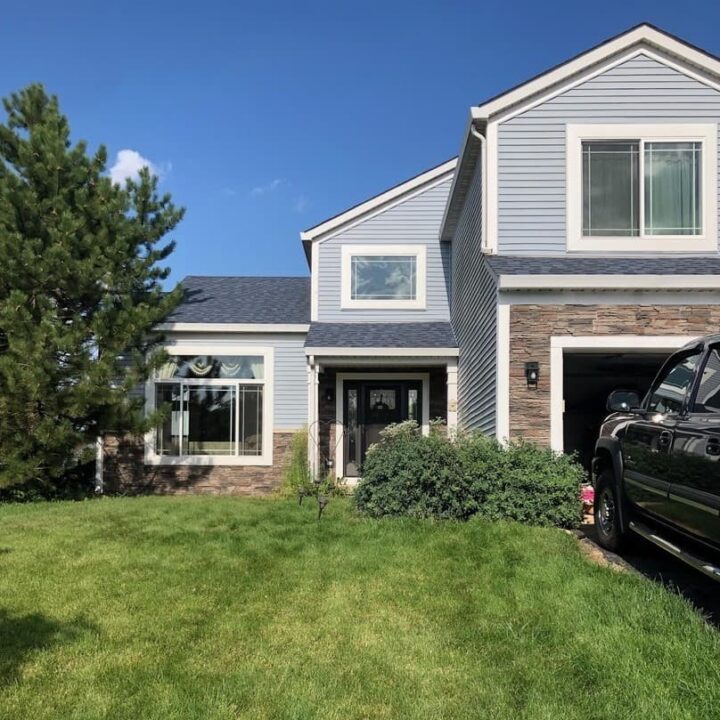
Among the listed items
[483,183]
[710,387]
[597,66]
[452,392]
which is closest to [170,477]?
[452,392]

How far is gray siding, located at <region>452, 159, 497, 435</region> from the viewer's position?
9180 mm

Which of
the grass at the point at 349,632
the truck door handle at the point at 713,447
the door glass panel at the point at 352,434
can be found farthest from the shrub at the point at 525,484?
the door glass panel at the point at 352,434

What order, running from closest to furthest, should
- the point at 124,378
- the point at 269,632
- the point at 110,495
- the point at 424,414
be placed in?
the point at 269,632
the point at 124,378
the point at 110,495
the point at 424,414

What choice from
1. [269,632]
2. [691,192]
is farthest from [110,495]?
[691,192]

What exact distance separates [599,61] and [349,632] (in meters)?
8.80

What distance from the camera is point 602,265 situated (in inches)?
352

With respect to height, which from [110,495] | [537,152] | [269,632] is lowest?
[110,495]

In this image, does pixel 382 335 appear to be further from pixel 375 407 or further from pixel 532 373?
pixel 532 373

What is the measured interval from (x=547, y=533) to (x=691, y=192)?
5.70m

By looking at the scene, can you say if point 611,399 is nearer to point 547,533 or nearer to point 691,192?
point 547,533

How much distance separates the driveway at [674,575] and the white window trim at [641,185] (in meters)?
4.85

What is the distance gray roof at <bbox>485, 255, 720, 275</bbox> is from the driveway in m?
3.92

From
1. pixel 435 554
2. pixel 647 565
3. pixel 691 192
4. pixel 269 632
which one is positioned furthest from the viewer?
pixel 691 192

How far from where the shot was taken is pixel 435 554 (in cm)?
602
